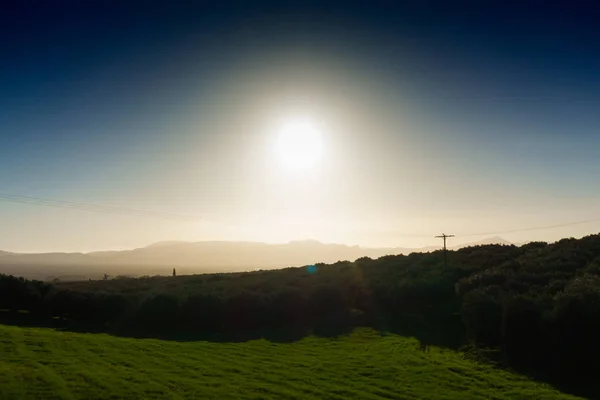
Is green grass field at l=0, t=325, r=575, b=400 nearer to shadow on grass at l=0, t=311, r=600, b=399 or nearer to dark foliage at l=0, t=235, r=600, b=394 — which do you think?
dark foliage at l=0, t=235, r=600, b=394

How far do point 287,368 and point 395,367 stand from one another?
10.8 metres

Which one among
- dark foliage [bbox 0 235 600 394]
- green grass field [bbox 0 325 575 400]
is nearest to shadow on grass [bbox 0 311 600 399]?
dark foliage [bbox 0 235 600 394]

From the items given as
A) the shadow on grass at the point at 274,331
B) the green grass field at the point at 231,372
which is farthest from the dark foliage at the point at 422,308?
the green grass field at the point at 231,372

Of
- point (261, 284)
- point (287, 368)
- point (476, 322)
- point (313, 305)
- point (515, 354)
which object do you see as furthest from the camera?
point (261, 284)

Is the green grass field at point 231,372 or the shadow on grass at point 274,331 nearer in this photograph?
the green grass field at point 231,372

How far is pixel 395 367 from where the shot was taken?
147 ft

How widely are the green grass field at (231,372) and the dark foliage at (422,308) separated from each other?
5849 millimetres

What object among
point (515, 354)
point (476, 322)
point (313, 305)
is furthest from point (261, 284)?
point (515, 354)

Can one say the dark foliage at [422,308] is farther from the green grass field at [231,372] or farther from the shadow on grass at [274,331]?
the green grass field at [231,372]

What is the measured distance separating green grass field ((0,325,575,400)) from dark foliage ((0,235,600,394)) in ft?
19.2

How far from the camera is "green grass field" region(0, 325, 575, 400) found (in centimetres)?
3278

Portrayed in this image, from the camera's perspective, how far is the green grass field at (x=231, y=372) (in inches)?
1291

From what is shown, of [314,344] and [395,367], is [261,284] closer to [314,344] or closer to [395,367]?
[314,344]

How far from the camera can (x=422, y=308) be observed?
76.1m
